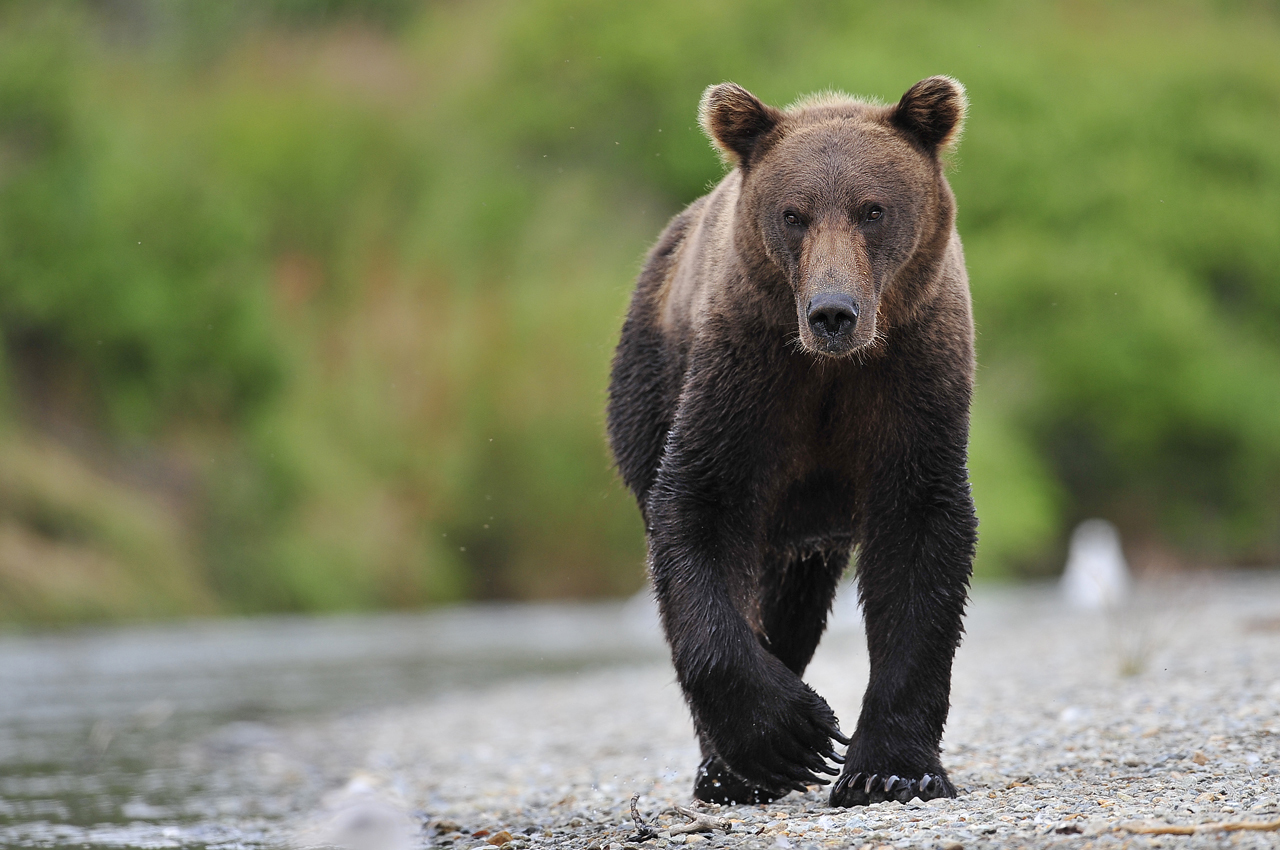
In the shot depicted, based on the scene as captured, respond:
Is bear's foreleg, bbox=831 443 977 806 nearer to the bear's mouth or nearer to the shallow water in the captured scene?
the bear's mouth

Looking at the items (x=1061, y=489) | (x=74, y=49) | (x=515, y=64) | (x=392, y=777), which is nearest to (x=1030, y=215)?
(x=1061, y=489)

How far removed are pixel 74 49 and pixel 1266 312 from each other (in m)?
24.7

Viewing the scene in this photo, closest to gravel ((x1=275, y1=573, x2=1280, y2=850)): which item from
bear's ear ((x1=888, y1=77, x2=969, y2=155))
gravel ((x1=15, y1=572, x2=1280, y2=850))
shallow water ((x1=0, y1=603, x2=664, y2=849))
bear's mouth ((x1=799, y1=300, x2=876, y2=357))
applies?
gravel ((x1=15, y1=572, x2=1280, y2=850))

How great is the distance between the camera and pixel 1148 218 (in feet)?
107

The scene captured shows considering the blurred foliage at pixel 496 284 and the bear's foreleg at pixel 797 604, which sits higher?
the blurred foliage at pixel 496 284

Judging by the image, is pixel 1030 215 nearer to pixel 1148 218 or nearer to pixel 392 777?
pixel 1148 218

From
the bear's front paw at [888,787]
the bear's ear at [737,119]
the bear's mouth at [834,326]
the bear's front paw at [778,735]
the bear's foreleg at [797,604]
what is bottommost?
the bear's front paw at [888,787]

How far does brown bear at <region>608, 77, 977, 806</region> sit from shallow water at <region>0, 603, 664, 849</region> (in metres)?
2.70

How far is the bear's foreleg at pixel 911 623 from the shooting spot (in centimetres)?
504

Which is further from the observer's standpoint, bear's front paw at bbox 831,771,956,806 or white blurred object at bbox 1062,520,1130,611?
white blurred object at bbox 1062,520,1130,611

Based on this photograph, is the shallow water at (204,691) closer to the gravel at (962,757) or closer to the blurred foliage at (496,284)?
the gravel at (962,757)

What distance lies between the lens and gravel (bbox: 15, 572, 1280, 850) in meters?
4.55

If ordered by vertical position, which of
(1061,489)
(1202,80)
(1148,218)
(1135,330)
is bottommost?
(1061,489)

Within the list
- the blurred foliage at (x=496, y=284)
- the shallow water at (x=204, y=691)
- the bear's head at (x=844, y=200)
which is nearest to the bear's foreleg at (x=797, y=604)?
the bear's head at (x=844, y=200)
